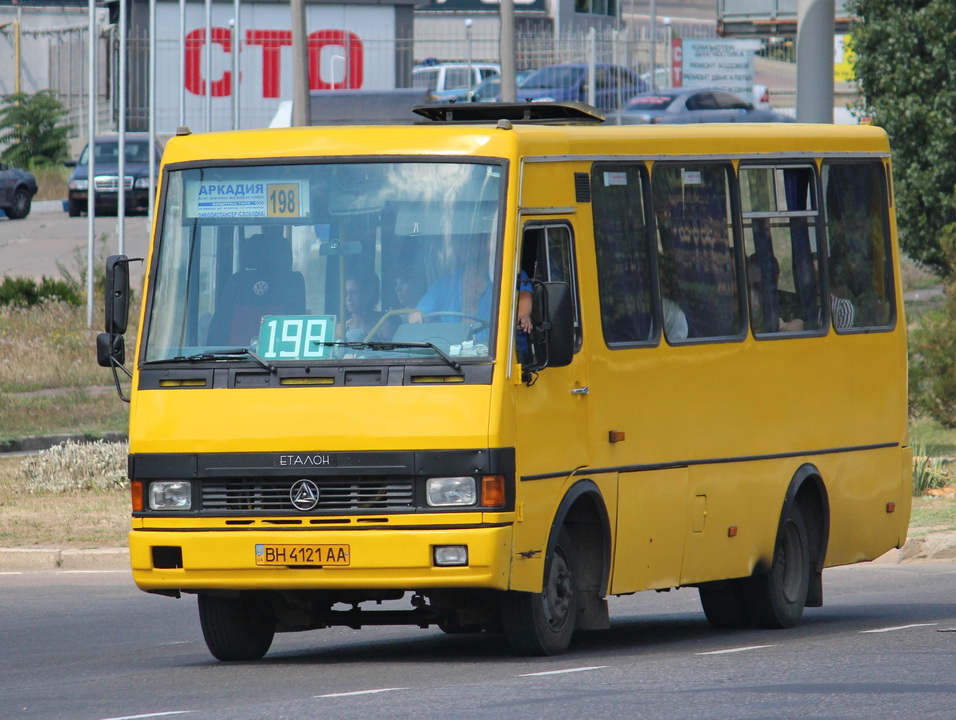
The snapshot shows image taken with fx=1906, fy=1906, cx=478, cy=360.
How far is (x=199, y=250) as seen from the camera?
9516mm

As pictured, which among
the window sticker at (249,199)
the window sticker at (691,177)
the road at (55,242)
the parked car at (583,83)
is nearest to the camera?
the window sticker at (249,199)

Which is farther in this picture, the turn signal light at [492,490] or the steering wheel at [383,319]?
the steering wheel at [383,319]

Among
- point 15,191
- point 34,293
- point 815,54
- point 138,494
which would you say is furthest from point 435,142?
point 15,191

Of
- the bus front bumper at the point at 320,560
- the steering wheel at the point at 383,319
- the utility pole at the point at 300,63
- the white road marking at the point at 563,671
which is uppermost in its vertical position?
the utility pole at the point at 300,63

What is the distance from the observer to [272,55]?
4550cm

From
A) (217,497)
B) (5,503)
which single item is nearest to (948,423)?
(5,503)

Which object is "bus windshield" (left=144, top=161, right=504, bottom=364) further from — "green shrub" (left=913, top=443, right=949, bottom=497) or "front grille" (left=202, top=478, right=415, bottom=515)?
"green shrub" (left=913, top=443, right=949, bottom=497)

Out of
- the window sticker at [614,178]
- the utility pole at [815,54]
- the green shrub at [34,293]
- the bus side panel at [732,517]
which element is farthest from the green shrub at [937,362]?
the green shrub at [34,293]

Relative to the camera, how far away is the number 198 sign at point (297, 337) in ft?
29.8

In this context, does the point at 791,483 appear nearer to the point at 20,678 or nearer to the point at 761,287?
the point at 761,287

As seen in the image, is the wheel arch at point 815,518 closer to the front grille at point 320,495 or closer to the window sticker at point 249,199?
the front grille at point 320,495

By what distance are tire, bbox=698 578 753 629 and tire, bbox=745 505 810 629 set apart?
0.06m

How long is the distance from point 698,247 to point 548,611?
250 centimetres

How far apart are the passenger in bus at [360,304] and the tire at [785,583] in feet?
11.3
